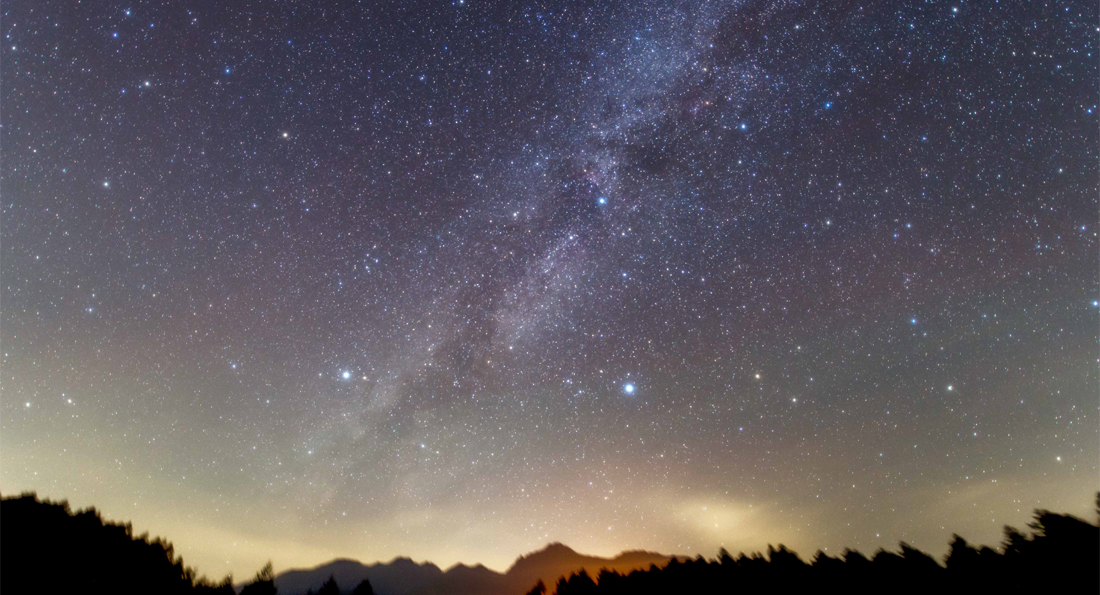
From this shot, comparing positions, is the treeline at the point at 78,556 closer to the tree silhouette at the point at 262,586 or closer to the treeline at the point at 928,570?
the tree silhouette at the point at 262,586

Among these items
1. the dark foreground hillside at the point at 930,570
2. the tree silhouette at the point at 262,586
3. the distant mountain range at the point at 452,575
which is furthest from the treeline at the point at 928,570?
the distant mountain range at the point at 452,575

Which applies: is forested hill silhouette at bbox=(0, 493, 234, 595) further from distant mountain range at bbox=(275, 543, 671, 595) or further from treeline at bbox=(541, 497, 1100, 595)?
distant mountain range at bbox=(275, 543, 671, 595)

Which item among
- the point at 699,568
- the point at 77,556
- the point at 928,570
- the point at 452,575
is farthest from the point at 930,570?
the point at 452,575

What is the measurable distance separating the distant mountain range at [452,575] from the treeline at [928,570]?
3265 inches

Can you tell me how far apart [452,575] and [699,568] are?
108654mm

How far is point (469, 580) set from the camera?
103 metres

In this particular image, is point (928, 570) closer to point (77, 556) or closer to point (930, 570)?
point (930, 570)

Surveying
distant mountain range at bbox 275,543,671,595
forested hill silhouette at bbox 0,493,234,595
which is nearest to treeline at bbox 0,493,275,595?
forested hill silhouette at bbox 0,493,234,595

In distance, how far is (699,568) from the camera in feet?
46.1

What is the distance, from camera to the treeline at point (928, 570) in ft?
23.2

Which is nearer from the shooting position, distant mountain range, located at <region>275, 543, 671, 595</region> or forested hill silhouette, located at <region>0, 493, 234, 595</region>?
forested hill silhouette, located at <region>0, 493, 234, 595</region>

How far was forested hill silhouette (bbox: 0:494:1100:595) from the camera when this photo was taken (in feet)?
24.3

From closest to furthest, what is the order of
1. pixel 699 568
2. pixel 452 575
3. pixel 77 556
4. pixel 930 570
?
pixel 930 570 < pixel 77 556 < pixel 699 568 < pixel 452 575

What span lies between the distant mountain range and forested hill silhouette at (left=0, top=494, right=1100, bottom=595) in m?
81.4
